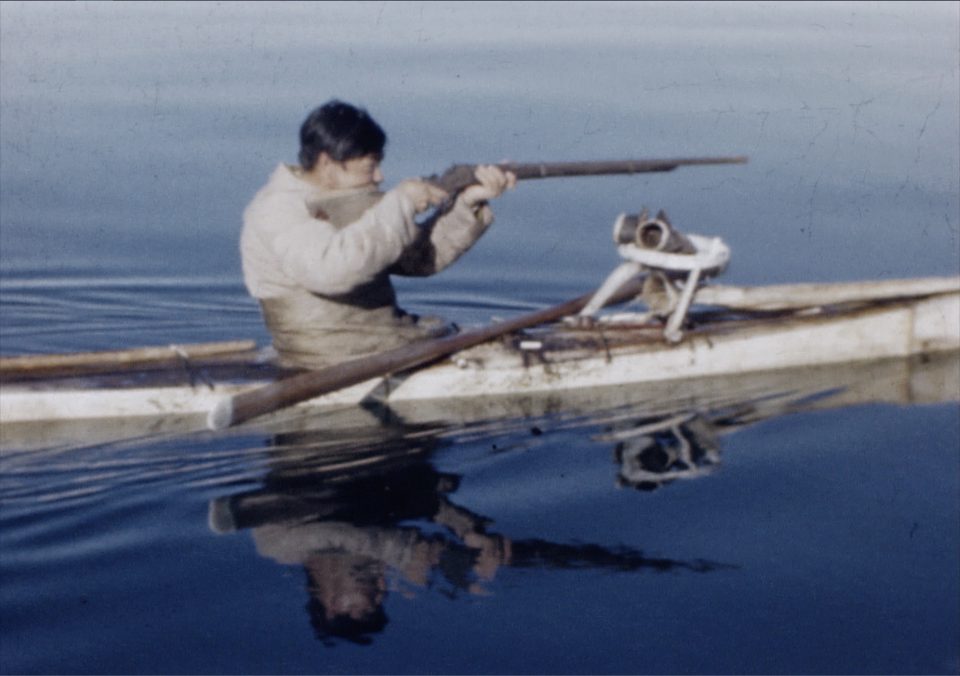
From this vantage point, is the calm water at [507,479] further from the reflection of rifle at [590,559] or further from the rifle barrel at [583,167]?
the rifle barrel at [583,167]

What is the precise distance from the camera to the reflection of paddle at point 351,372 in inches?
226

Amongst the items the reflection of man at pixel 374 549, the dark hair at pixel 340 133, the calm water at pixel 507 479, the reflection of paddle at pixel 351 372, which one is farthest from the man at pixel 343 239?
the reflection of man at pixel 374 549

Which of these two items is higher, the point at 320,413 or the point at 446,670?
the point at 320,413

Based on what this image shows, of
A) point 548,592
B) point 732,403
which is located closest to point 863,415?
point 732,403

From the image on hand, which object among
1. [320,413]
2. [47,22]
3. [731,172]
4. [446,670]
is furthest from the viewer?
[47,22]

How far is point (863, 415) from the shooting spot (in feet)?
22.6

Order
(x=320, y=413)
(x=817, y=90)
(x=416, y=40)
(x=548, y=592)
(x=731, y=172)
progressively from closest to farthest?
(x=548, y=592), (x=320, y=413), (x=731, y=172), (x=817, y=90), (x=416, y=40)

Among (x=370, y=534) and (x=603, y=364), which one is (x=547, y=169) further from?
(x=370, y=534)

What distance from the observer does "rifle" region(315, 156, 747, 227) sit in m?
6.29

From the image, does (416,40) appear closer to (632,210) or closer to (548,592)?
(632,210)

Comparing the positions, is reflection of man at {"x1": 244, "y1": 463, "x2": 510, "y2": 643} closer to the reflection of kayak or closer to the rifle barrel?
the reflection of kayak

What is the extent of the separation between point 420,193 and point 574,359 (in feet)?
4.56

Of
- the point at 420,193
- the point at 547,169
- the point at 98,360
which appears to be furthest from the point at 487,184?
the point at 98,360

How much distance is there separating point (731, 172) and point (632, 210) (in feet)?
5.92
